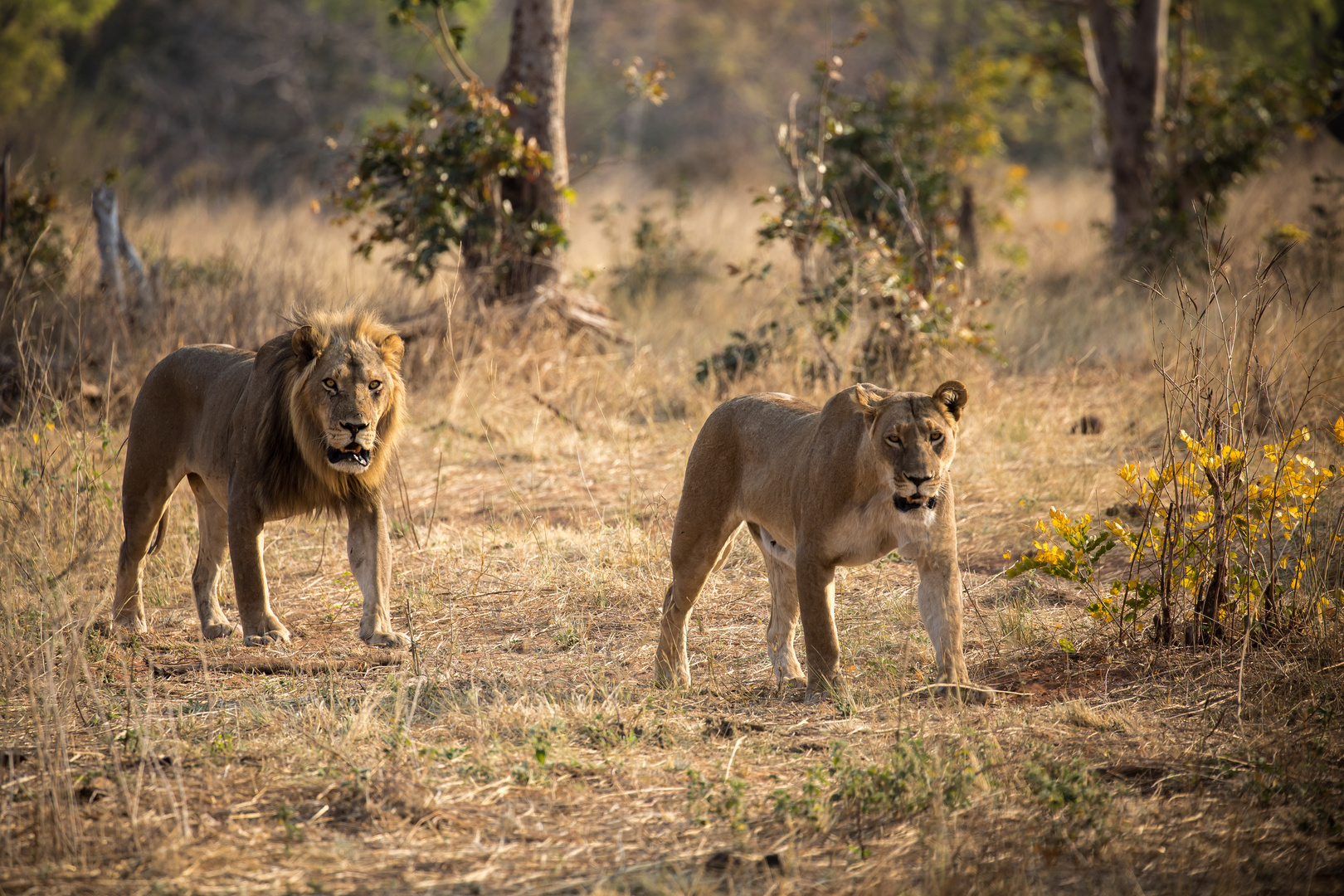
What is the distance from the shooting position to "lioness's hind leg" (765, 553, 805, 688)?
4.82m

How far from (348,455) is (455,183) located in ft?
19.2

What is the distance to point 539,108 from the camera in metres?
10.8

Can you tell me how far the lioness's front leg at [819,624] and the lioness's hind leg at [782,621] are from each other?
1.12ft

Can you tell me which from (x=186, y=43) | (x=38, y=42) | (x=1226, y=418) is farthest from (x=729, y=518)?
(x=186, y=43)

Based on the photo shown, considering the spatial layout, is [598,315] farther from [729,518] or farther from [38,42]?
[38,42]

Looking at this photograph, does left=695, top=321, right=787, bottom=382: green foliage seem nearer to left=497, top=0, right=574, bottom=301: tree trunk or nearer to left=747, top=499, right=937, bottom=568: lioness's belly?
left=497, top=0, right=574, bottom=301: tree trunk

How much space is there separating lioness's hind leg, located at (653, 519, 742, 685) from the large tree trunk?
1181cm

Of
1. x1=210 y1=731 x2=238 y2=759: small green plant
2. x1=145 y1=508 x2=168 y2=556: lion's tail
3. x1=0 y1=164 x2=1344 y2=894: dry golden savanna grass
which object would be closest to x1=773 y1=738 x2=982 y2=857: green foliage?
x1=0 y1=164 x2=1344 y2=894: dry golden savanna grass

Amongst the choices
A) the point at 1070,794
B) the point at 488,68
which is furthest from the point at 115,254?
the point at 488,68

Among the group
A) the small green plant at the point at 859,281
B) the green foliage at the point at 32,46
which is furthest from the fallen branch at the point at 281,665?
the green foliage at the point at 32,46

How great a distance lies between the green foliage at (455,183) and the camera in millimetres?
10039

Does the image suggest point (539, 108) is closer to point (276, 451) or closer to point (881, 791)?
point (276, 451)

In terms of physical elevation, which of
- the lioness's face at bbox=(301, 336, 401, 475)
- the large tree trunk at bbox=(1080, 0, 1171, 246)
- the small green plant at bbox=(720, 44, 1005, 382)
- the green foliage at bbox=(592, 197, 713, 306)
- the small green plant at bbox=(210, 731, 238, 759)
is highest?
the large tree trunk at bbox=(1080, 0, 1171, 246)

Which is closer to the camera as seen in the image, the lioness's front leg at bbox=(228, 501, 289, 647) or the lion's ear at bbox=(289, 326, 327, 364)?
the lion's ear at bbox=(289, 326, 327, 364)
